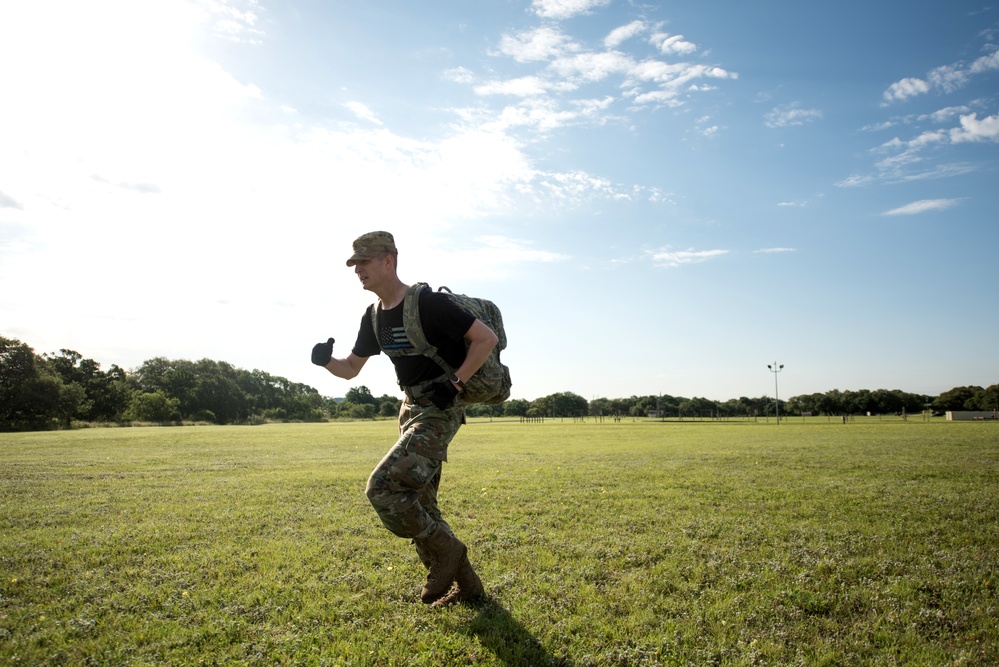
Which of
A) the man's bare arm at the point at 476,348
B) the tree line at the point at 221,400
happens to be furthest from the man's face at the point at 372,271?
the tree line at the point at 221,400

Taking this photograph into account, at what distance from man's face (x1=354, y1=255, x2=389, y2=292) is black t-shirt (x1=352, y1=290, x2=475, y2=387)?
0.26 meters

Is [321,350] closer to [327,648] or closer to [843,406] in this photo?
[327,648]

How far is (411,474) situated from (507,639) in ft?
4.46

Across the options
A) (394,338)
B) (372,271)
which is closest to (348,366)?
(394,338)

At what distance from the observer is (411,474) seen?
442 cm

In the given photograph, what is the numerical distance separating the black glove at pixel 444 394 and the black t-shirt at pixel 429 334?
0.40 meters

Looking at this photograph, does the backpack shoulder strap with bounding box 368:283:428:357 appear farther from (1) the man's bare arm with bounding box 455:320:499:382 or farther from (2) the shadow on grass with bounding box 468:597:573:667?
(2) the shadow on grass with bounding box 468:597:573:667

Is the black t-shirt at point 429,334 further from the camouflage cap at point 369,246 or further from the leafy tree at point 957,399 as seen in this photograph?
the leafy tree at point 957,399

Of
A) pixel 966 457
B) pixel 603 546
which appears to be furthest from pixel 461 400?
pixel 966 457

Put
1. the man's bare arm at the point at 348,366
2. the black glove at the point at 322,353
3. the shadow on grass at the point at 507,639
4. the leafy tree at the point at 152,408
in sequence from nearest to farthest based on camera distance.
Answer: the shadow on grass at the point at 507,639, the black glove at the point at 322,353, the man's bare arm at the point at 348,366, the leafy tree at the point at 152,408

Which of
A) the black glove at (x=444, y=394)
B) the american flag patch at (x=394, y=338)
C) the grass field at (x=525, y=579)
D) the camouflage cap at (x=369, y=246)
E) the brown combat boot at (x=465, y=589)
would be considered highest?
the camouflage cap at (x=369, y=246)

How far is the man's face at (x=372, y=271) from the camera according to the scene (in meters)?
4.80

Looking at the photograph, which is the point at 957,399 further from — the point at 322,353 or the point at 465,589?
the point at 322,353

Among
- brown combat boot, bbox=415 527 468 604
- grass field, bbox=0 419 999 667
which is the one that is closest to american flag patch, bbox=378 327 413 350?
brown combat boot, bbox=415 527 468 604
